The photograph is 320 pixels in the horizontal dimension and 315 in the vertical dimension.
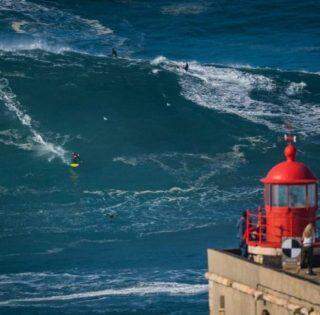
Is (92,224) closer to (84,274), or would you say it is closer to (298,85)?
(84,274)

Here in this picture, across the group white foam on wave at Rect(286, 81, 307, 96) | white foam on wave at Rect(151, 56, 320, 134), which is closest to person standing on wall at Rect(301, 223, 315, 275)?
white foam on wave at Rect(151, 56, 320, 134)

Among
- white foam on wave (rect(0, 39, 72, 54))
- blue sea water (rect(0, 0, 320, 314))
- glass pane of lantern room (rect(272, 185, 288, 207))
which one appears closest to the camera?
glass pane of lantern room (rect(272, 185, 288, 207))

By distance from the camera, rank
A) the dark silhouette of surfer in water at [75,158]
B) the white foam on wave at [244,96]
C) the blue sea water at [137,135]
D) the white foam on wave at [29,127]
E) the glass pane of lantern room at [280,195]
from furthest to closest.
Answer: the white foam on wave at [244,96], the white foam on wave at [29,127], the dark silhouette of surfer in water at [75,158], the blue sea water at [137,135], the glass pane of lantern room at [280,195]

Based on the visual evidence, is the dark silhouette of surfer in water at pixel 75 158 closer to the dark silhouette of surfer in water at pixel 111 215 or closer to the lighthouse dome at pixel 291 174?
the dark silhouette of surfer in water at pixel 111 215

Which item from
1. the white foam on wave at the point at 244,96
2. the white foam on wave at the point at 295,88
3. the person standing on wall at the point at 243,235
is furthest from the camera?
the white foam on wave at the point at 295,88

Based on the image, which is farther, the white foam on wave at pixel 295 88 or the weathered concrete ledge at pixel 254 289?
the white foam on wave at pixel 295 88

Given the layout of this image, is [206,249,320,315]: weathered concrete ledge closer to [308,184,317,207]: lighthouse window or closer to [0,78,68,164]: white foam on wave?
[308,184,317,207]: lighthouse window

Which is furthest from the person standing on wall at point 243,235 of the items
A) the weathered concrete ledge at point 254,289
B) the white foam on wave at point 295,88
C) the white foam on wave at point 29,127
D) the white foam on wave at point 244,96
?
the white foam on wave at point 295,88
